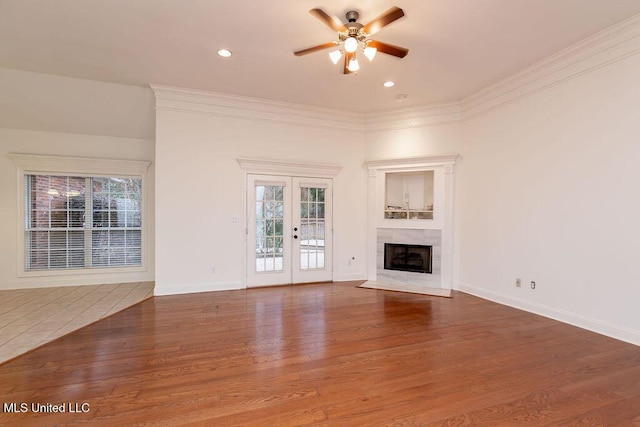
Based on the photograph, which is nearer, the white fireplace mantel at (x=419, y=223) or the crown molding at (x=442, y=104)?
the crown molding at (x=442, y=104)

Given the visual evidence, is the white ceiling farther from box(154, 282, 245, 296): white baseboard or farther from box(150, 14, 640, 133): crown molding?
box(154, 282, 245, 296): white baseboard

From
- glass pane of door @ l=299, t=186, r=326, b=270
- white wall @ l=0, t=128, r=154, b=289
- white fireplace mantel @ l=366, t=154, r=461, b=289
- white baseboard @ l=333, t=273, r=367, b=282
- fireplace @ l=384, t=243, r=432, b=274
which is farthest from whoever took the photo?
white baseboard @ l=333, t=273, r=367, b=282

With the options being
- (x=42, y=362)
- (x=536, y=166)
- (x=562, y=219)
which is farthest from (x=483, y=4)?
(x=42, y=362)

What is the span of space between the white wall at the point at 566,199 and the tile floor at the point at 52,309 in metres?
5.65

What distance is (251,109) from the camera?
5219 millimetres

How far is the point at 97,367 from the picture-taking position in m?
2.54

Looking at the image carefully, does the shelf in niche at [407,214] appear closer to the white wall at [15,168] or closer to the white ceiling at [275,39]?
the white ceiling at [275,39]

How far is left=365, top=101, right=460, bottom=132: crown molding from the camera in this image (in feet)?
17.4

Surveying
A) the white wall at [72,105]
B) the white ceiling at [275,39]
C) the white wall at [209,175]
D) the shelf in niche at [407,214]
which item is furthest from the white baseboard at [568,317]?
the white wall at [72,105]

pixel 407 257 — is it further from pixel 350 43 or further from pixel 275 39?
pixel 275 39

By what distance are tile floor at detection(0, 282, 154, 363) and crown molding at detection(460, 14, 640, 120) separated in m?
6.33

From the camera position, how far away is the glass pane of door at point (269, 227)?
5332 mm

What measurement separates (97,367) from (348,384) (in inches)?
85.1

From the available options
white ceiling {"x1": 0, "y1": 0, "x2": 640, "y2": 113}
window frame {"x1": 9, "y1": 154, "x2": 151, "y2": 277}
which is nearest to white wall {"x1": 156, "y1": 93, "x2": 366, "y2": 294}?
white ceiling {"x1": 0, "y1": 0, "x2": 640, "y2": 113}
